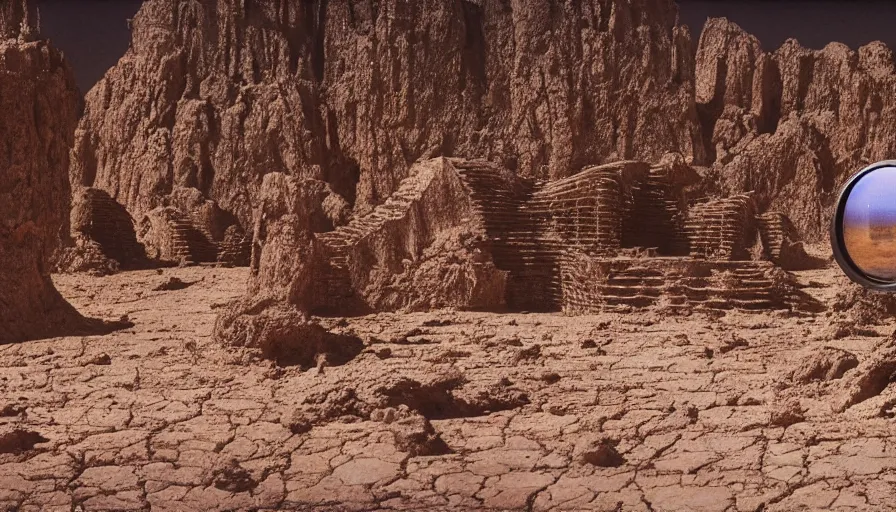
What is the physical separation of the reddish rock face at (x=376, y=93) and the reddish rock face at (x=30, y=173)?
762cm

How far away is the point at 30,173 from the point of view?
7.11 meters

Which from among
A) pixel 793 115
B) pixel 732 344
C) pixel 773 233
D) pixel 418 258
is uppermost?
pixel 793 115

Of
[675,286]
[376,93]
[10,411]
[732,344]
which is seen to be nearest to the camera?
[10,411]

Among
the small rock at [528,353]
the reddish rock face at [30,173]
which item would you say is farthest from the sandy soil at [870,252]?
the reddish rock face at [30,173]

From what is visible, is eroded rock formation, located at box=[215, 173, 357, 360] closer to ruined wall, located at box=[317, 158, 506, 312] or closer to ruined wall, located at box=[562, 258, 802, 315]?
ruined wall, located at box=[317, 158, 506, 312]

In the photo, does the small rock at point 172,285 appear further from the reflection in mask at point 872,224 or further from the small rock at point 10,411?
the reflection in mask at point 872,224

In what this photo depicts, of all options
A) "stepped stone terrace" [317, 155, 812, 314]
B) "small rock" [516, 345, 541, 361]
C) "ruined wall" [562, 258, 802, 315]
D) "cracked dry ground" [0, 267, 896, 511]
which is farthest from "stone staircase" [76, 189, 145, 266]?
"small rock" [516, 345, 541, 361]

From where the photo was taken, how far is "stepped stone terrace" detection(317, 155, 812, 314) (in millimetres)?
8719

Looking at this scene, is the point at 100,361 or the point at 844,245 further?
the point at 100,361

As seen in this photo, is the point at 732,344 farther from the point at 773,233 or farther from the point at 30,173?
the point at 773,233

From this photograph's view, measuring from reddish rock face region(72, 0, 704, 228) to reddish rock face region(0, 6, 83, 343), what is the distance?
25.0 feet

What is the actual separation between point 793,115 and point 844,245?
1574cm

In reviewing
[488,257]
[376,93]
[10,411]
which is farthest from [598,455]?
[376,93]

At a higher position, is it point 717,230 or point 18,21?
point 18,21
